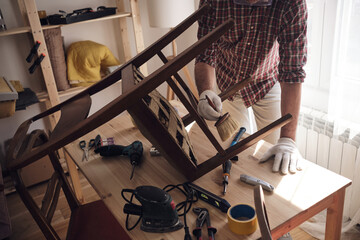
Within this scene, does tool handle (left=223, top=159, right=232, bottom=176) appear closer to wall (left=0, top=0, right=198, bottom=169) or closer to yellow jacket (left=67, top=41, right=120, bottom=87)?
yellow jacket (left=67, top=41, right=120, bottom=87)

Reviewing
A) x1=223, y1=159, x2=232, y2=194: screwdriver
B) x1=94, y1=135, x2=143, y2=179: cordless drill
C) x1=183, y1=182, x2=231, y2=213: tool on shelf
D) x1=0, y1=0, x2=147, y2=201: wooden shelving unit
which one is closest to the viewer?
x1=183, y1=182, x2=231, y2=213: tool on shelf

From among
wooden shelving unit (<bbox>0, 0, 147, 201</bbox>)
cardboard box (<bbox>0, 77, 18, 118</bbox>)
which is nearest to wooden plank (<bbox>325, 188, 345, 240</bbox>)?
A: wooden shelving unit (<bbox>0, 0, 147, 201</bbox>)

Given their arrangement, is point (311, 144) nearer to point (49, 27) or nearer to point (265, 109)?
point (265, 109)

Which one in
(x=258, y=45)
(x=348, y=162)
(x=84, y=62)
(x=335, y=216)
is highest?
(x=258, y=45)

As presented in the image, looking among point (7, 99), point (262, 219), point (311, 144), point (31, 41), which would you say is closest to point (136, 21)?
point (31, 41)

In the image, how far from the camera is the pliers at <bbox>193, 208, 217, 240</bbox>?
963mm

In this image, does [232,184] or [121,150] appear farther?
[121,150]

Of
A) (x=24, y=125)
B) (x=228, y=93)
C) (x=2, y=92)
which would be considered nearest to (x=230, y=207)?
(x=228, y=93)

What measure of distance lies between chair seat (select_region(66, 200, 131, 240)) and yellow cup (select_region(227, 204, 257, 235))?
1.67ft

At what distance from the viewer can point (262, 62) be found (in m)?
1.70

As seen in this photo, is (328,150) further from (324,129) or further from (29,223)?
(29,223)

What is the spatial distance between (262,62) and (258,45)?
92 mm

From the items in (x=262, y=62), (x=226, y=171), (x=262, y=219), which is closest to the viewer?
Answer: (x=262, y=219)

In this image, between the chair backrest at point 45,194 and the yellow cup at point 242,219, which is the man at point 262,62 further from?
the chair backrest at point 45,194
